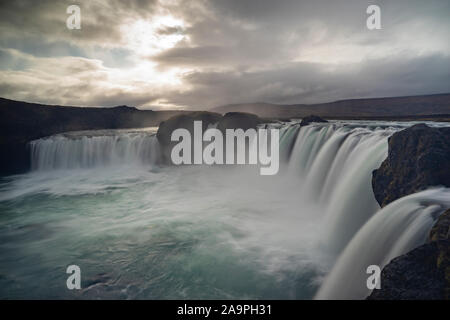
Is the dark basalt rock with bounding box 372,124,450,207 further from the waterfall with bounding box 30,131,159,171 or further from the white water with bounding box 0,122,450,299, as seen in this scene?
the waterfall with bounding box 30,131,159,171

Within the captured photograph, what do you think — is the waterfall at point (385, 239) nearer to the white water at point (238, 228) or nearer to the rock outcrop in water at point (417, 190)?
the white water at point (238, 228)

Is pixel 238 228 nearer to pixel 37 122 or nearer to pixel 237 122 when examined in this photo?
pixel 237 122

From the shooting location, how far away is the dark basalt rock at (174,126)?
24.9 metres

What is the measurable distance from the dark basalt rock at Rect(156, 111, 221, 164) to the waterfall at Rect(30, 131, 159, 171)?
3.16 ft

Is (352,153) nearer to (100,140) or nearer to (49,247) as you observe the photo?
(49,247)

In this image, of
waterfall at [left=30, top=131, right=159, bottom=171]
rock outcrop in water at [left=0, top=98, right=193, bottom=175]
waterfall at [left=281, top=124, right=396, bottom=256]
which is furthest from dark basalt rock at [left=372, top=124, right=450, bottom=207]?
rock outcrop in water at [left=0, top=98, right=193, bottom=175]

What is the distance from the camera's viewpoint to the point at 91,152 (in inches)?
986

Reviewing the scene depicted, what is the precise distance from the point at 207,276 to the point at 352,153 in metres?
7.11

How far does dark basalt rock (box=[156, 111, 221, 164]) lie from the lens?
24875 mm

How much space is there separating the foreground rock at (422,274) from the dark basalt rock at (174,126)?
75.7 ft

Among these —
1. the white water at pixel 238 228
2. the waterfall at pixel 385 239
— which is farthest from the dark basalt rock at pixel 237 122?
the waterfall at pixel 385 239

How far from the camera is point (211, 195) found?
14.1m

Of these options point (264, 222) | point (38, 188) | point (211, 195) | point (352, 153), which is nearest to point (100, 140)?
point (38, 188)

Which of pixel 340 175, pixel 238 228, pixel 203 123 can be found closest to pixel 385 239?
pixel 340 175
